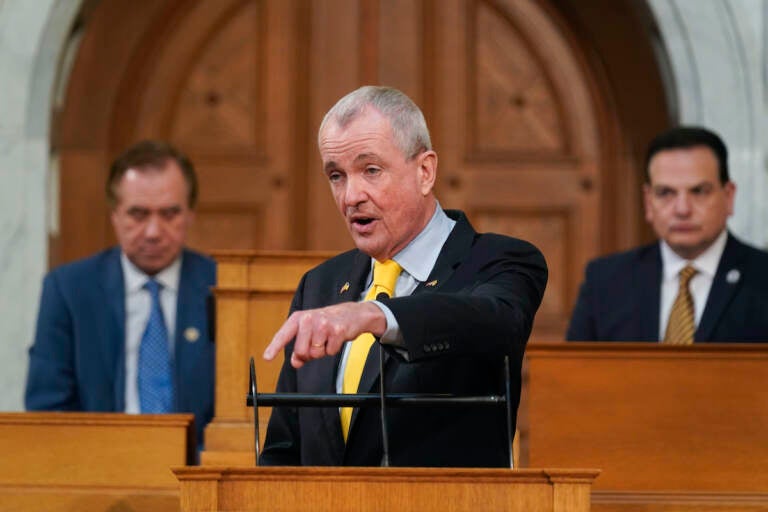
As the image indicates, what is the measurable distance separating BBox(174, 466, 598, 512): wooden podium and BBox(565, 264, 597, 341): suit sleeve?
2621mm

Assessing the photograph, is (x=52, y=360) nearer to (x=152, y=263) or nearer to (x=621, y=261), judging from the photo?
(x=152, y=263)

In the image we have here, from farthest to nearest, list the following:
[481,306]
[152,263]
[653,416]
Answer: [152,263] < [653,416] < [481,306]

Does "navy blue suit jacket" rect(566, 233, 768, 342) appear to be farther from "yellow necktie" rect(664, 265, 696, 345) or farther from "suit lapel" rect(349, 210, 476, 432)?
"suit lapel" rect(349, 210, 476, 432)

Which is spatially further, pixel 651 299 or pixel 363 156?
pixel 651 299

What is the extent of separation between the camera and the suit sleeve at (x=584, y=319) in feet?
16.4

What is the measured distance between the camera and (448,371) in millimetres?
2906

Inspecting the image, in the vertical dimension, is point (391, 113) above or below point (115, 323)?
above

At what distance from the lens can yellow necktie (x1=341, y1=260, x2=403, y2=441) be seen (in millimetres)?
2986

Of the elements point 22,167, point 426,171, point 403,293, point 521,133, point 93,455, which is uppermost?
point 521,133

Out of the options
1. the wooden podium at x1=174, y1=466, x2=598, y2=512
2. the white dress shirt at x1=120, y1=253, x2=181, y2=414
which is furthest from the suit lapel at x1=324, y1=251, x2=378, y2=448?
the white dress shirt at x1=120, y1=253, x2=181, y2=414

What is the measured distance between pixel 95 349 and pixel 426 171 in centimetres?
205

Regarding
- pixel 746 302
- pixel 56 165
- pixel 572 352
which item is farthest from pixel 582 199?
pixel 572 352

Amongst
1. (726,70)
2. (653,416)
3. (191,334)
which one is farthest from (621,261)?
(191,334)

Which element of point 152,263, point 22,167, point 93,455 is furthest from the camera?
point 22,167
